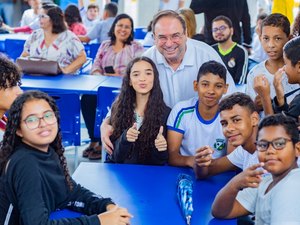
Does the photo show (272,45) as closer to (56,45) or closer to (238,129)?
(238,129)

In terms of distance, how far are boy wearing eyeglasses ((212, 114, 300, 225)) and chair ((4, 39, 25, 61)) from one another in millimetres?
4920

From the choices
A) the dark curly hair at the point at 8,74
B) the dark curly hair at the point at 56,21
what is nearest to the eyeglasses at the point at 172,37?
the dark curly hair at the point at 8,74

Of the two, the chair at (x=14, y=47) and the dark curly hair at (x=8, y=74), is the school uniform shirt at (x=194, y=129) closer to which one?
the dark curly hair at (x=8, y=74)

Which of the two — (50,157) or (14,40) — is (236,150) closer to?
(50,157)

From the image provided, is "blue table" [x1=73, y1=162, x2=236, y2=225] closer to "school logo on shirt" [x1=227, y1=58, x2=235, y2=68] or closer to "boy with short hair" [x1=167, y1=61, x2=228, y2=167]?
"boy with short hair" [x1=167, y1=61, x2=228, y2=167]

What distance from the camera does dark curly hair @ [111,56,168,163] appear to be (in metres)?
3.02

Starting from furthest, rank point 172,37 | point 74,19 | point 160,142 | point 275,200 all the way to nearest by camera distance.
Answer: point 74,19
point 172,37
point 160,142
point 275,200

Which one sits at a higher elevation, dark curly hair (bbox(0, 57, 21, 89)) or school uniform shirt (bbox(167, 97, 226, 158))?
dark curly hair (bbox(0, 57, 21, 89))

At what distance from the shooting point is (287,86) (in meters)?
3.26

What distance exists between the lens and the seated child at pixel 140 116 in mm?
2957

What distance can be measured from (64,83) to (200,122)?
6.96 feet

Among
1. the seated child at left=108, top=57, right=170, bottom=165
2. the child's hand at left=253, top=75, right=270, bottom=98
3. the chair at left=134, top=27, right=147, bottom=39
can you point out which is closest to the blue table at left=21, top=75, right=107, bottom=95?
the seated child at left=108, top=57, right=170, bottom=165

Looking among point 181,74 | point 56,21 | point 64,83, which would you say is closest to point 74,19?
point 56,21

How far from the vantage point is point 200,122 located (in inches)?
117
